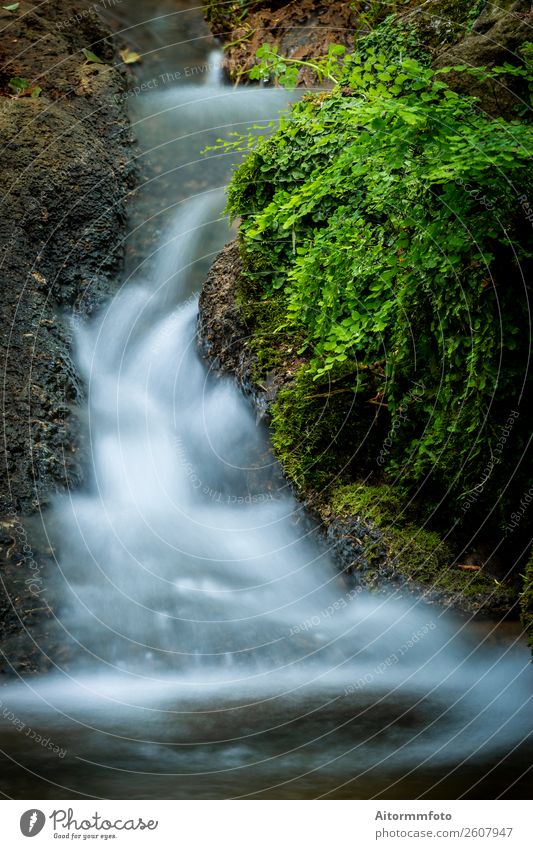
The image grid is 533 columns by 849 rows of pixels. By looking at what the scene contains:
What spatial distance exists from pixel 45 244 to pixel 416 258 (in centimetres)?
347

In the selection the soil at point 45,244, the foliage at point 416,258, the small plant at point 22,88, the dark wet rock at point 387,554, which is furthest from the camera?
the small plant at point 22,88

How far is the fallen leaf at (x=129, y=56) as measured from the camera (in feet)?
26.8

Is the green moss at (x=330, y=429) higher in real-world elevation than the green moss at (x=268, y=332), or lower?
lower

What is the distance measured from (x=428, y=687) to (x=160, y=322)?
382 cm

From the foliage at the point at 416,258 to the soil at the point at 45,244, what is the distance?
161cm

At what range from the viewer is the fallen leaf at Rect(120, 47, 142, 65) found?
818 centimetres

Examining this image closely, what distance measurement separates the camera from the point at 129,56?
8227mm

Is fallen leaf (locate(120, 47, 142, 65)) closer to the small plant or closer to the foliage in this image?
the small plant

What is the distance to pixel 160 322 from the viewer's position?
6578 mm

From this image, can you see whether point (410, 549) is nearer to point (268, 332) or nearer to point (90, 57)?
point (268, 332)

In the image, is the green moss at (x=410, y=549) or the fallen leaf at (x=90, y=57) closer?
the green moss at (x=410, y=549)

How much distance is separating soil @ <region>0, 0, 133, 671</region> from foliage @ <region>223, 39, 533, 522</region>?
1608 mm

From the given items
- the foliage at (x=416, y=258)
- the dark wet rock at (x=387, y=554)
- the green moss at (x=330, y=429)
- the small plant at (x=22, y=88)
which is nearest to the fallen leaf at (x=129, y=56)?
the small plant at (x=22, y=88)

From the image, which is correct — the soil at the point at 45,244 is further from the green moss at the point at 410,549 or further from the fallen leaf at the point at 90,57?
the green moss at the point at 410,549
